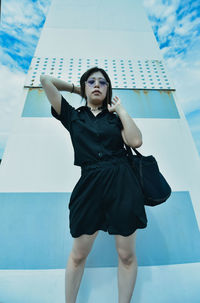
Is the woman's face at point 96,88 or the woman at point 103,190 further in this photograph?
the woman's face at point 96,88

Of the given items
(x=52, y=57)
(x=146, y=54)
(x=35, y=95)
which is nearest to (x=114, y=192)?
(x=35, y=95)

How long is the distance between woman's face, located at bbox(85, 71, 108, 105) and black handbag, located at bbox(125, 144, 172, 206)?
1.52 feet

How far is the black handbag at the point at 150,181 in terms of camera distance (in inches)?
28.5

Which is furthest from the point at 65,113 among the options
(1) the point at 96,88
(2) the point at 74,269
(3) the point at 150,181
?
(2) the point at 74,269

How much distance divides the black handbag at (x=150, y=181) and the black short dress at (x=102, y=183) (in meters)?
0.04

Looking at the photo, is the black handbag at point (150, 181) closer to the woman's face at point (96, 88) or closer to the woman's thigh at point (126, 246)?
the woman's thigh at point (126, 246)

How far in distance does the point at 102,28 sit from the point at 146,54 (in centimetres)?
92

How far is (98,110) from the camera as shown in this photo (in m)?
0.91

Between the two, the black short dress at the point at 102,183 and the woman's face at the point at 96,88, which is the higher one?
the woman's face at the point at 96,88

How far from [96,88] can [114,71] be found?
132 cm

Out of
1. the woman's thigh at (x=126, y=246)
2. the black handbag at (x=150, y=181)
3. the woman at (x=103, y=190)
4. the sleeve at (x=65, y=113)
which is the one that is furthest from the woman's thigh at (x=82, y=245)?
the sleeve at (x=65, y=113)

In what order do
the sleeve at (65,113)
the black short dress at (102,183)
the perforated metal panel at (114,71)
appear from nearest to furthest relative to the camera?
the black short dress at (102,183), the sleeve at (65,113), the perforated metal panel at (114,71)

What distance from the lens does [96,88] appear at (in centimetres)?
88

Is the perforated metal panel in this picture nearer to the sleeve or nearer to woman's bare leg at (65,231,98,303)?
the sleeve
